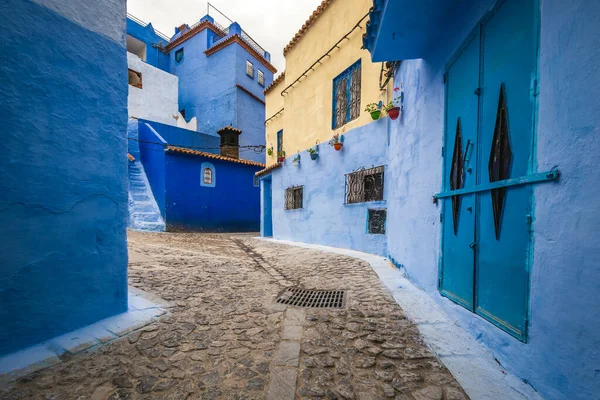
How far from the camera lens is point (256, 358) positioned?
2283mm

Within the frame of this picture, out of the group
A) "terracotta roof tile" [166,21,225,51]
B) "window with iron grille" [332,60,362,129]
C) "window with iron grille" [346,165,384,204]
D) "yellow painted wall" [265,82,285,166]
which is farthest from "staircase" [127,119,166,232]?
"terracotta roof tile" [166,21,225,51]

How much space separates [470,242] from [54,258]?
4162 mm

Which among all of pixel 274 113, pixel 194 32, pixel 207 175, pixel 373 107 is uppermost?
pixel 194 32

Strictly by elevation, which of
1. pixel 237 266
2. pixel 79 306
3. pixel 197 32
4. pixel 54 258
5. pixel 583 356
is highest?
pixel 197 32

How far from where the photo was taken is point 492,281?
94.3 inches

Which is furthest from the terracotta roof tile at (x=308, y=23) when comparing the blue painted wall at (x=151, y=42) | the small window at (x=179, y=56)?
the blue painted wall at (x=151, y=42)

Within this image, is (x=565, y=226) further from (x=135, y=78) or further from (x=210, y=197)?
(x=135, y=78)

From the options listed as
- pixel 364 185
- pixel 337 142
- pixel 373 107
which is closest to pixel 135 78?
pixel 337 142

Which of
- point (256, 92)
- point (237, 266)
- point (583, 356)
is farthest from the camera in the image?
point (256, 92)

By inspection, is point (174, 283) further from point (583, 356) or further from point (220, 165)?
point (220, 165)

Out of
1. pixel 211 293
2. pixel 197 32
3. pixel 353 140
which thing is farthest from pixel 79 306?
pixel 197 32

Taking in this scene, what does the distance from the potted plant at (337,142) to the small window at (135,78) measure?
1744 centimetres

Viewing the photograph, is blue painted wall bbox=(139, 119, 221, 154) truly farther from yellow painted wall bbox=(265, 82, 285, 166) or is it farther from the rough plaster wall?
yellow painted wall bbox=(265, 82, 285, 166)

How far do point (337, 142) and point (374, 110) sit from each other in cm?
168
